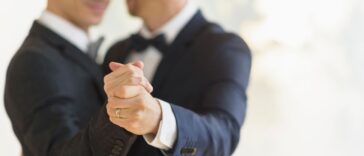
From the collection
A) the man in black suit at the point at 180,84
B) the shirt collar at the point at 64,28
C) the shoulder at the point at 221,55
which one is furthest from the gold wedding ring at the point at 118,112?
the shirt collar at the point at 64,28

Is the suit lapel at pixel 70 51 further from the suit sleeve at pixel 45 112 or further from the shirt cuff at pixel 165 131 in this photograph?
the shirt cuff at pixel 165 131

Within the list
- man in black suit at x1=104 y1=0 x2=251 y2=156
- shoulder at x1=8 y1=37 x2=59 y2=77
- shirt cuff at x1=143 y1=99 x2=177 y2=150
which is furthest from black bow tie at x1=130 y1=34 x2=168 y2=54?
shirt cuff at x1=143 y1=99 x2=177 y2=150

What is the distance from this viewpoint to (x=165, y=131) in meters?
0.63

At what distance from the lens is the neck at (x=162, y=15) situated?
3.06 ft

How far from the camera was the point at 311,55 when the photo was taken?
1.27m

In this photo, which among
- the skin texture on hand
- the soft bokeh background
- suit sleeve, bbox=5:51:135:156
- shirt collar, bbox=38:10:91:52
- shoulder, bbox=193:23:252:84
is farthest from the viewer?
the soft bokeh background

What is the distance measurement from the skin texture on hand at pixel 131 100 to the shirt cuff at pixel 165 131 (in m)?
0.02

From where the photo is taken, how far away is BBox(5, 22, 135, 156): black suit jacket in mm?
664

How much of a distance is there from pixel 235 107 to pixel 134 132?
20cm

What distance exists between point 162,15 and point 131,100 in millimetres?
382

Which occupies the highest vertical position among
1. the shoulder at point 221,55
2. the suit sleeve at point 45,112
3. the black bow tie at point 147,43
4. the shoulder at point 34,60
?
the shoulder at point 221,55

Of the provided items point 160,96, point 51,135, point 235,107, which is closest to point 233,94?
point 235,107

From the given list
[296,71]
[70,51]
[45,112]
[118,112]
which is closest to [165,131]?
[118,112]

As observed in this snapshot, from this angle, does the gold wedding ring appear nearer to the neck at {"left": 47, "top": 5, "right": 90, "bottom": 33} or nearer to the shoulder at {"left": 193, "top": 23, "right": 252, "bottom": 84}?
the shoulder at {"left": 193, "top": 23, "right": 252, "bottom": 84}
